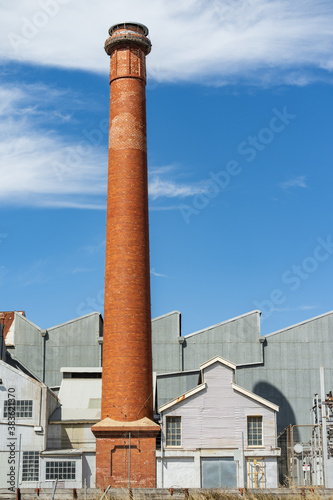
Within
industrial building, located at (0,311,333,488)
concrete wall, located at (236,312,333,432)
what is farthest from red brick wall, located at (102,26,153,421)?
concrete wall, located at (236,312,333,432)

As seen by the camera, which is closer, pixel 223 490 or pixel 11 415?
pixel 223 490

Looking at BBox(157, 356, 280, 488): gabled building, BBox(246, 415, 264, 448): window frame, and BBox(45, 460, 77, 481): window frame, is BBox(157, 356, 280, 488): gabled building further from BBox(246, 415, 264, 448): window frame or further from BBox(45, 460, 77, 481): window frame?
BBox(45, 460, 77, 481): window frame

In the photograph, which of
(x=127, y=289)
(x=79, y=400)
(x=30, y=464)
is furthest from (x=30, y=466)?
(x=127, y=289)

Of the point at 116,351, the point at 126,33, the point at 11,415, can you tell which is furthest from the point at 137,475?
the point at 126,33

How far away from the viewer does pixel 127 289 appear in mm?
35188

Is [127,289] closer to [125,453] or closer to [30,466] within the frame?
[125,453]

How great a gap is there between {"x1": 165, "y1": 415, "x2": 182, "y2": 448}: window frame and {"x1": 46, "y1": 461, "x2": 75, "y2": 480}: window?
207 inches

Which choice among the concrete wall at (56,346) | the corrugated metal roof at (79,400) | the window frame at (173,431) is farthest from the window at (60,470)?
the concrete wall at (56,346)

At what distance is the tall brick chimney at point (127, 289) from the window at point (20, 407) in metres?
6.32

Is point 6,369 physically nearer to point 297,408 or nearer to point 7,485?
point 7,485

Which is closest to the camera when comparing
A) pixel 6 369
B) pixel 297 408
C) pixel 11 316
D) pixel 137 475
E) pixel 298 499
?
pixel 298 499

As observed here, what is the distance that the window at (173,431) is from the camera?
37.0 meters

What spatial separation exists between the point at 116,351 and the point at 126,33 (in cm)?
1751

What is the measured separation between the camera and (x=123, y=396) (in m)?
34.1
